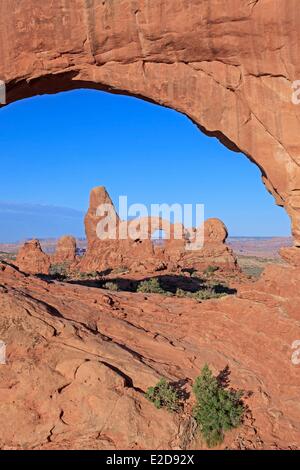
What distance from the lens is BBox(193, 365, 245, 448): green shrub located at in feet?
27.4

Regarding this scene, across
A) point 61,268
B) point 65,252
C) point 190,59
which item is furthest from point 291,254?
point 65,252

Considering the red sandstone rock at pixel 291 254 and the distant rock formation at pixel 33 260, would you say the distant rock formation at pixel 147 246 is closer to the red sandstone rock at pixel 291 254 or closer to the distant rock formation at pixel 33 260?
the distant rock formation at pixel 33 260

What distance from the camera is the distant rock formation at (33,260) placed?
3775cm

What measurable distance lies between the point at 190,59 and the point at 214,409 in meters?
11.8

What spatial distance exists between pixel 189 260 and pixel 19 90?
31.2 metres

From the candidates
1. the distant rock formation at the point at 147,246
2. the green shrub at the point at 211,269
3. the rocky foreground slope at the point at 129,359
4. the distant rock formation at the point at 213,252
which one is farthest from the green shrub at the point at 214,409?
the distant rock formation at the point at 213,252

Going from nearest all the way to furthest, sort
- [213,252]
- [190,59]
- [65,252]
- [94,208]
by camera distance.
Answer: [190,59]
[213,252]
[94,208]
[65,252]

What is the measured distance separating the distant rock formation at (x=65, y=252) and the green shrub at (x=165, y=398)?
45.8 metres

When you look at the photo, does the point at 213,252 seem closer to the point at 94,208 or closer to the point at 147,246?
the point at 147,246

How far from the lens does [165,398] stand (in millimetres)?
8516

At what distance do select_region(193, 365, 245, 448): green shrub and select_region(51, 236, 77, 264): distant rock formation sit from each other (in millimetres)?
45679

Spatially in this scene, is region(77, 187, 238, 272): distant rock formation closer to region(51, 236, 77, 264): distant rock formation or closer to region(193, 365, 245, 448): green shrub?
region(51, 236, 77, 264): distant rock formation

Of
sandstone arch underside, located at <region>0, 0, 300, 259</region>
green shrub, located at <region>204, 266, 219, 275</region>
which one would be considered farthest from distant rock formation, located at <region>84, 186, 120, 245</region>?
sandstone arch underside, located at <region>0, 0, 300, 259</region>
